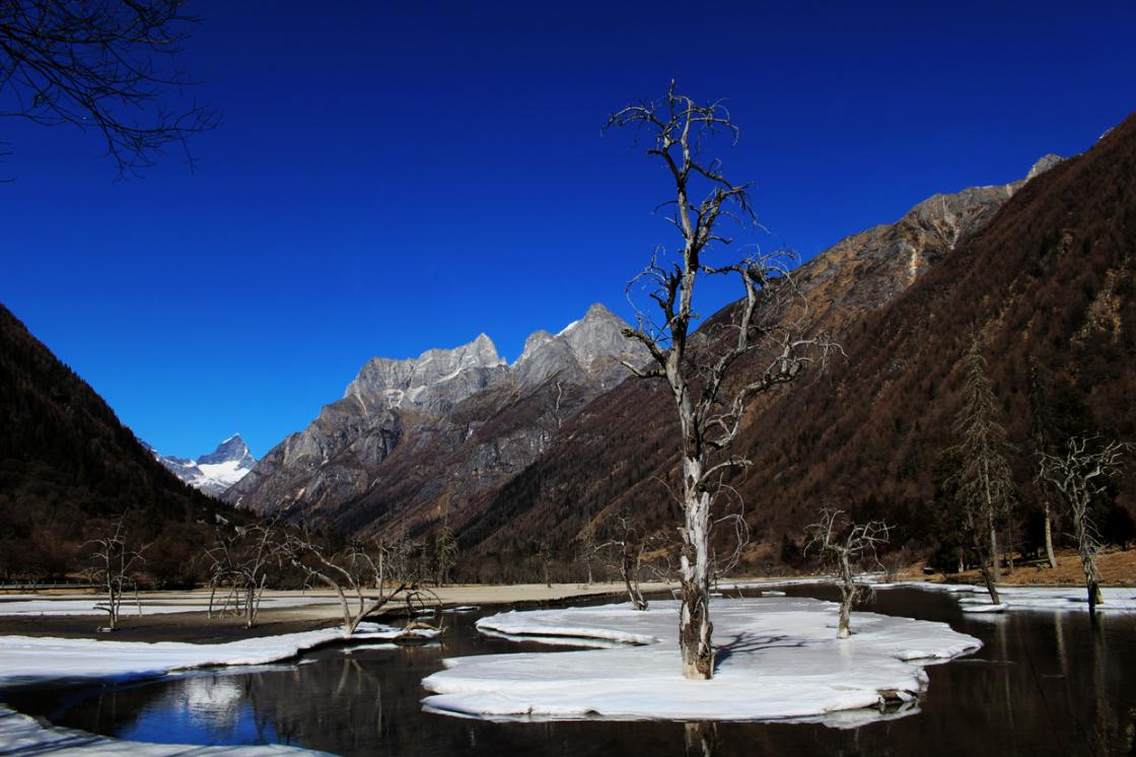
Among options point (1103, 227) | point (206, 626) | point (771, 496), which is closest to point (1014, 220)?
point (1103, 227)

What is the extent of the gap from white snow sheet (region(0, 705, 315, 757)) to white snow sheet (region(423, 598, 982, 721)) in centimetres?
647

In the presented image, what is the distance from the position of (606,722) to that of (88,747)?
10.2 meters

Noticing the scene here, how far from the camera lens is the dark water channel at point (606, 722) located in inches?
Result: 614

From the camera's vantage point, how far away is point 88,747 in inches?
579

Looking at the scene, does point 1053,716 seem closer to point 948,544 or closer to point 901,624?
point 901,624

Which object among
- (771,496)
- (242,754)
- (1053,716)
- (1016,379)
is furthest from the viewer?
(771,496)

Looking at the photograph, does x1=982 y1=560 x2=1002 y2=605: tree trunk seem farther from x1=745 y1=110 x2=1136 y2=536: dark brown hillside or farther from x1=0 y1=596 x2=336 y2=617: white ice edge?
x1=0 y1=596 x2=336 y2=617: white ice edge

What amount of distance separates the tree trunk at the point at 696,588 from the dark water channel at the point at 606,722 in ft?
12.5

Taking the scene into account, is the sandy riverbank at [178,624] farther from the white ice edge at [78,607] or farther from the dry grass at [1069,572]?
the dry grass at [1069,572]

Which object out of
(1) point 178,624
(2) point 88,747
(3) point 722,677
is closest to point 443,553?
(1) point 178,624

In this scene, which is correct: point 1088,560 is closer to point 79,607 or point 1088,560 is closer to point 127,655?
point 127,655

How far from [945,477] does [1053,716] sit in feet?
235

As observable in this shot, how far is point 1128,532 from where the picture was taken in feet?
225

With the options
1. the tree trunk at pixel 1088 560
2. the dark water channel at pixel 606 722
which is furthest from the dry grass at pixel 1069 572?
the dark water channel at pixel 606 722
